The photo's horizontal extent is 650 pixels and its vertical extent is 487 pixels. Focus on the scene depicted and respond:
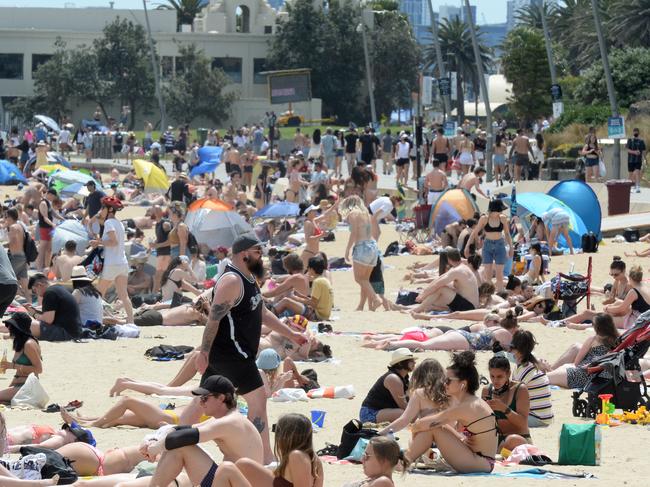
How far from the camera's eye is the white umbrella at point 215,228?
71.1 ft

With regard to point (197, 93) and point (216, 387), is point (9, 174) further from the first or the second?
point (197, 93)

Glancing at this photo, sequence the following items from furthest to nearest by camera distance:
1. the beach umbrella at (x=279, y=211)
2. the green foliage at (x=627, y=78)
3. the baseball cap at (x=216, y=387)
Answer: the green foliage at (x=627, y=78)
the beach umbrella at (x=279, y=211)
the baseball cap at (x=216, y=387)

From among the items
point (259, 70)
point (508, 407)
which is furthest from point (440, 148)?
point (259, 70)

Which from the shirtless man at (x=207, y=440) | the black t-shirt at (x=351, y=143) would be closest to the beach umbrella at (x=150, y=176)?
the black t-shirt at (x=351, y=143)

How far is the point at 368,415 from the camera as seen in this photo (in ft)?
33.1

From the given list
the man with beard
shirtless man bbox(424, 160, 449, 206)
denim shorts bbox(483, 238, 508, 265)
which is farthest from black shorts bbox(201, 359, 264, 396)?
shirtless man bbox(424, 160, 449, 206)

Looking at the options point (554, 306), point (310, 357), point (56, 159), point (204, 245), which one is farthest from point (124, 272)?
point (56, 159)

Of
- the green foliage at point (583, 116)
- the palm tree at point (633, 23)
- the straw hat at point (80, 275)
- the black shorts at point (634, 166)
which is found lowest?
the straw hat at point (80, 275)

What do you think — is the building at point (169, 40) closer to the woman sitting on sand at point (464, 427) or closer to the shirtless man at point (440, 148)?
the shirtless man at point (440, 148)

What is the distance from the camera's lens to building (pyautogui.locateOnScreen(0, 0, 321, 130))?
69.6 metres

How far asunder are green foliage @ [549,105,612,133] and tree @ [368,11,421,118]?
2911 centimetres

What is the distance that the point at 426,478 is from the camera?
27.6 feet

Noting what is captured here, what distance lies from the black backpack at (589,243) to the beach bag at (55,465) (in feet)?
45.5

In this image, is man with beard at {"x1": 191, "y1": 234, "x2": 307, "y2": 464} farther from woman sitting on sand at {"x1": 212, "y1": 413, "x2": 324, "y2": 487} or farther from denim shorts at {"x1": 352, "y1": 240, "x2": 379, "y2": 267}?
denim shorts at {"x1": 352, "y1": 240, "x2": 379, "y2": 267}
